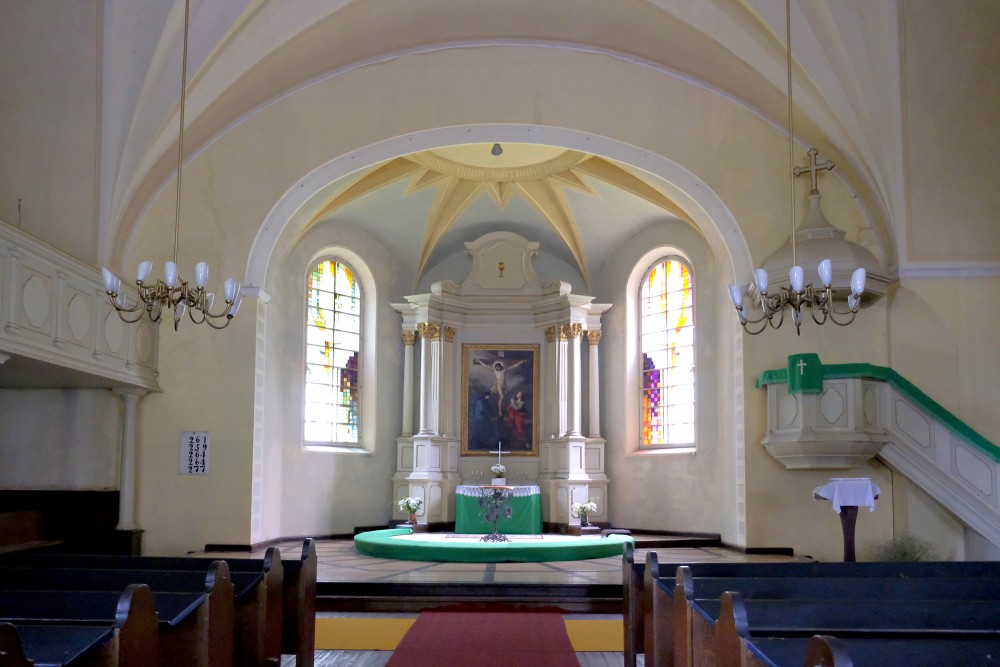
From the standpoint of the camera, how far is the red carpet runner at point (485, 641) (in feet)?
21.8

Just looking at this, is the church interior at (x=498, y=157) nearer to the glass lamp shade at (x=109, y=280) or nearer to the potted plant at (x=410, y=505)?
the glass lamp shade at (x=109, y=280)

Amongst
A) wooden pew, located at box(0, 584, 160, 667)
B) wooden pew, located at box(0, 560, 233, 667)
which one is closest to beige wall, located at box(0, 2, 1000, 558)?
wooden pew, located at box(0, 560, 233, 667)

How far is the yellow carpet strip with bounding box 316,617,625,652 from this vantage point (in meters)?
7.39

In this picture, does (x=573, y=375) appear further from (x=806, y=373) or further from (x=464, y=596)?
(x=464, y=596)

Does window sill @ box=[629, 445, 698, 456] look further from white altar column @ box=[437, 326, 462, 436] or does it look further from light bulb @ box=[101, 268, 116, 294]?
light bulb @ box=[101, 268, 116, 294]

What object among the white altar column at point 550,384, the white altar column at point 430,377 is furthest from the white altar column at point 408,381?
the white altar column at point 550,384

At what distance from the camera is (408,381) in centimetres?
1586

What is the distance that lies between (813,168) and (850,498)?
3980mm

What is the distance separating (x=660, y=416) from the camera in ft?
49.9

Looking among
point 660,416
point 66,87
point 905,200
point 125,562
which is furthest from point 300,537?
point 905,200

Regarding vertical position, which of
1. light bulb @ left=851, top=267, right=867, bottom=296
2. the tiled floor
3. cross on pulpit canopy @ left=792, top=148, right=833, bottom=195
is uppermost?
cross on pulpit canopy @ left=792, top=148, right=833, bottom=195

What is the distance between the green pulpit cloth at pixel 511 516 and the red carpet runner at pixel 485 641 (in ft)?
18.9

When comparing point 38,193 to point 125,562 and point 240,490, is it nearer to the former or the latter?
point 240,490

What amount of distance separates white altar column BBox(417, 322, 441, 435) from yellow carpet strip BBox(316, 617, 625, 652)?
6823mm
